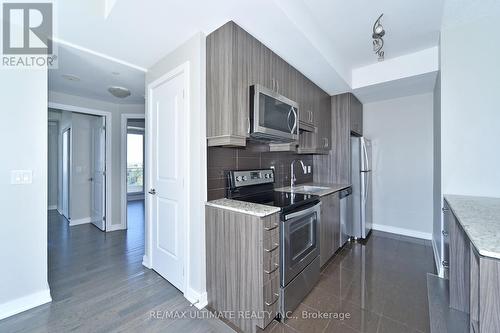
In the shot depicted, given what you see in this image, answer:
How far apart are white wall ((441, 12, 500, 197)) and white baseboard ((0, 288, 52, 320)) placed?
3987 mm

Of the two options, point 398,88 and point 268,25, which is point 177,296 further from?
point 398,88

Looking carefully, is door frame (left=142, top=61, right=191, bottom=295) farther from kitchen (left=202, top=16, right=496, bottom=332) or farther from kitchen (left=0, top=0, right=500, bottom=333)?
kitchen (left=202, top=16, right=496, bottom=332)

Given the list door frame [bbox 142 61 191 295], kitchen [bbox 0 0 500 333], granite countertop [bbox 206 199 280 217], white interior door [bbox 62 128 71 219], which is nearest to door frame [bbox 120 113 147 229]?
kitchen [bbox 0 0 500 333]

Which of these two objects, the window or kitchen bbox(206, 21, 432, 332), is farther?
the window

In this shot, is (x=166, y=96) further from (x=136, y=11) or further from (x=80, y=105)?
(x=80, y=105)

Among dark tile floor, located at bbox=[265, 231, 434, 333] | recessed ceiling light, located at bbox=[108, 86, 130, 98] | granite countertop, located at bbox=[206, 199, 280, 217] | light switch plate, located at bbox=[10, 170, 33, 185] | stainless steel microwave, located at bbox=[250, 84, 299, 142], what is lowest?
dark tile floor, located at bbox=[265, 231, 434, 333]

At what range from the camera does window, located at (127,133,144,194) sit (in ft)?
23.2

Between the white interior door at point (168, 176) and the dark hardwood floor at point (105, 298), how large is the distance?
230 mm

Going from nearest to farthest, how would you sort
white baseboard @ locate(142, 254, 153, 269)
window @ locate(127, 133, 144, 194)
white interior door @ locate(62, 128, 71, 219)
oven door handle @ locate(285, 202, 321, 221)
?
oven door handle @ locate(285, 202, 321, 221), white baseboard @ locate(142, 254, 153, 269), white interior door @ locate(62, 128, 71, 219), window @ locate(127, 133, 144, 194)

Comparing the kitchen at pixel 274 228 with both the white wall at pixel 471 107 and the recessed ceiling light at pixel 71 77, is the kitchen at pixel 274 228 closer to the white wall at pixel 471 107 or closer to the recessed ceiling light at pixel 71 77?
the white wall at pixel 471 107

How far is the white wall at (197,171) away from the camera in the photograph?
1.83 meters

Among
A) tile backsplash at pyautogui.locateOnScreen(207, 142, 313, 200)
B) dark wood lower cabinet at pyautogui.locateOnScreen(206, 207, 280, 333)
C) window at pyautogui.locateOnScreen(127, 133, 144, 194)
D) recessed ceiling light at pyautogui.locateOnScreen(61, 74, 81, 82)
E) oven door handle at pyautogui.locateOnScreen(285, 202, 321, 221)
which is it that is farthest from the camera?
window at pyautogui.locateOnScreen(127, 133, 144, 194)

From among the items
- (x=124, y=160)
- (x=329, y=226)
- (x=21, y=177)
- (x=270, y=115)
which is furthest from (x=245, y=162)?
(x=124, y=160)

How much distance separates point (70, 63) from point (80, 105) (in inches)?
56.7
